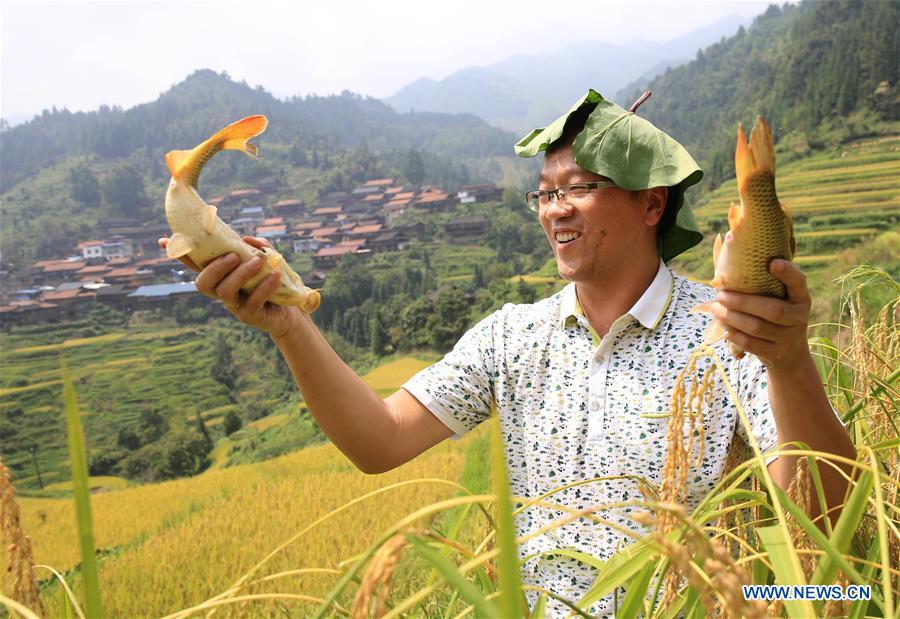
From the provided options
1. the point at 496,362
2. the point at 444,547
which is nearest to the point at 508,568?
the point at 444,547

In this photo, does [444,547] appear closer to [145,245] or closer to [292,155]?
[145,245]

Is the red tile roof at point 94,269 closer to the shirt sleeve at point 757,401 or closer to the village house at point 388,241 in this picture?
the village house at point 388,241

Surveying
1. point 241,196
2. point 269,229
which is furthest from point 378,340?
point 241,196

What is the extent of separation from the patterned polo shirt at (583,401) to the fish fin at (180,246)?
591 mm

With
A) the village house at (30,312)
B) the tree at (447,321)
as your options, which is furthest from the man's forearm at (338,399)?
the village house at (30,312)

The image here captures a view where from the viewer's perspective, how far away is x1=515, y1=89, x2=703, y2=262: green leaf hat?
1.32m

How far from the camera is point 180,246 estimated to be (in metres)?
0.90

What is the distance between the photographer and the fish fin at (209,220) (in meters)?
0.91

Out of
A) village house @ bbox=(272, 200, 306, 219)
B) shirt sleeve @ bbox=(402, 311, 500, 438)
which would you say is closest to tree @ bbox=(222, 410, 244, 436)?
village house @ bbox=(272, 200, 306, 219)

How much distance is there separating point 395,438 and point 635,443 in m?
0.50

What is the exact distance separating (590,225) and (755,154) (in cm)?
72

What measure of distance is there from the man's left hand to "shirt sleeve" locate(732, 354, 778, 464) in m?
0.26

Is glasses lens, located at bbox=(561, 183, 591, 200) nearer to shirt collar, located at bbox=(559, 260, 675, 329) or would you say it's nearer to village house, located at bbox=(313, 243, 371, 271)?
shirt collar, located at bbox=(559, 260, 675, 329)

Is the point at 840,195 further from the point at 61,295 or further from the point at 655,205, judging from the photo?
the point at 61,295
